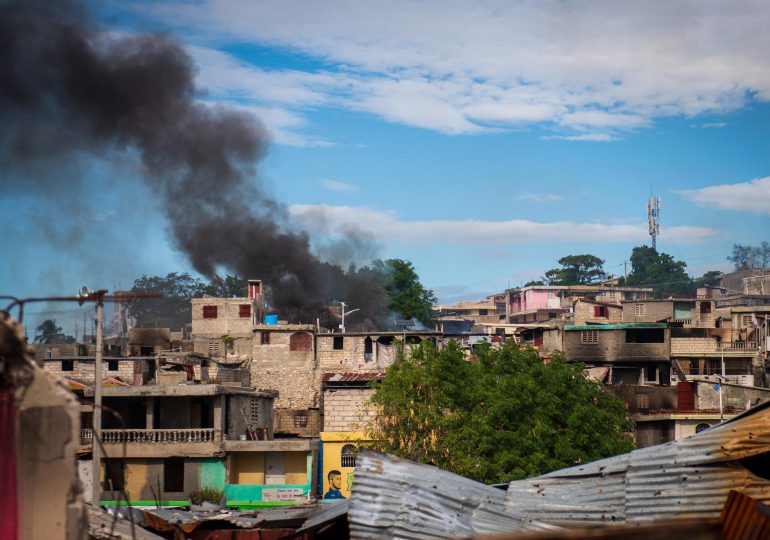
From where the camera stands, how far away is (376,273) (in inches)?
3469

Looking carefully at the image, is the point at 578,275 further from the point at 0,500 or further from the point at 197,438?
the point at 0,500

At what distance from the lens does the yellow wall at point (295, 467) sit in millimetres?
34844

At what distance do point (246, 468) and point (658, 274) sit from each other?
100 metres

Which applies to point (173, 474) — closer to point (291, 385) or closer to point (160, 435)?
point (160, 435)

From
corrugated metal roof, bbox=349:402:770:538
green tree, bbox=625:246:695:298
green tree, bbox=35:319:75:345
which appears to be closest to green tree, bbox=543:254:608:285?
green tree, bbox=625:246:695:298

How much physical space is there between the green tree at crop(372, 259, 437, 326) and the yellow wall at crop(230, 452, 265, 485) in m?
46.1

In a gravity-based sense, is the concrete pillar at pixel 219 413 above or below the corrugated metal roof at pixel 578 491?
A: below

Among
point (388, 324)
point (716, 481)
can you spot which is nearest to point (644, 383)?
point (388, 324)

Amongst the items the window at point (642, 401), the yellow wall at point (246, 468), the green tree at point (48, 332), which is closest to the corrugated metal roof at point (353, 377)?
the yellow wall at point (246, 468)

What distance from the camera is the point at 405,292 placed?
83.1 meters

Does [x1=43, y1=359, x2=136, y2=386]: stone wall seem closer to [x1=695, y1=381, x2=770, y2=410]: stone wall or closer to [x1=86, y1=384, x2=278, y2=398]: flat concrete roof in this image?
[x1=86, y1=384, x2=278, y2=398]: flat concrete roof

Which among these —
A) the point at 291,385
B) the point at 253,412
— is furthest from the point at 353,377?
the point at 291,385

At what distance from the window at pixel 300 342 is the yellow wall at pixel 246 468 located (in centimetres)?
1705

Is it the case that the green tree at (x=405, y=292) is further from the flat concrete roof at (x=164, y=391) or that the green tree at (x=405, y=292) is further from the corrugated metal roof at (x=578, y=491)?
the corrugated metal roof at (x=578, y=491)
